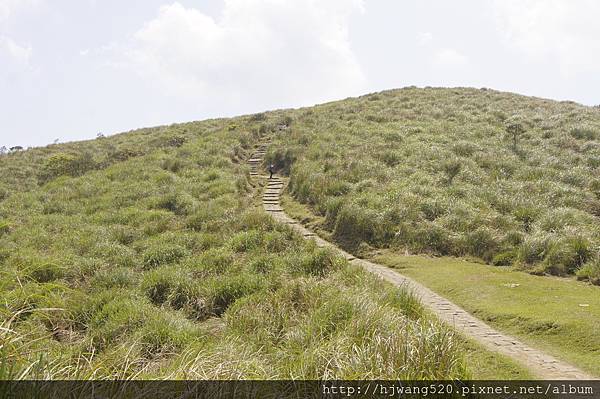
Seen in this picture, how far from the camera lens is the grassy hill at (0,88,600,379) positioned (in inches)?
217

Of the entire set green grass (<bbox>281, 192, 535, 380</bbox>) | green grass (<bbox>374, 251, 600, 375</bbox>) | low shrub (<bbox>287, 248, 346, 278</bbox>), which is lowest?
green grass (<bbox>374, 251, 600, 375</bbox>)

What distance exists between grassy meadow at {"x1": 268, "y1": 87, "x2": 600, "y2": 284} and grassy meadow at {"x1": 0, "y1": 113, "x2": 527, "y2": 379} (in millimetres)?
3010

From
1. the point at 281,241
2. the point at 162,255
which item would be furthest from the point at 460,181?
the point at 162,255

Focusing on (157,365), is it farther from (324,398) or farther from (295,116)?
(295,116)

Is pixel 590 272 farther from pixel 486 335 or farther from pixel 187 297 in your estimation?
pixel 187 297

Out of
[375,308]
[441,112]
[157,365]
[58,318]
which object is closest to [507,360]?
[375,308]

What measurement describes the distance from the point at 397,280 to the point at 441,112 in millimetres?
20916

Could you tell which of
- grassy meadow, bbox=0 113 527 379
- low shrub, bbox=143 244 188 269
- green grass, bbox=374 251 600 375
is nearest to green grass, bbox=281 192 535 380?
grassy meadow, bbox=0 113 527 379

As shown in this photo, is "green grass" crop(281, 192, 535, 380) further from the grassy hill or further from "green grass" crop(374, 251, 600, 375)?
"green grass" crop(374, 251, 600, 375)

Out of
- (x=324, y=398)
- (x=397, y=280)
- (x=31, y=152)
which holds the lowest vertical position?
(x=397, y=280)

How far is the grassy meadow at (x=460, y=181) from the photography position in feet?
39.1

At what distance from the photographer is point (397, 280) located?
404 inches

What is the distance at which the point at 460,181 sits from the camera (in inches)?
663

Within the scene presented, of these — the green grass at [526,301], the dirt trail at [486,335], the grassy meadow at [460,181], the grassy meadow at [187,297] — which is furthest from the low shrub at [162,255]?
the green grass at [526,301]
